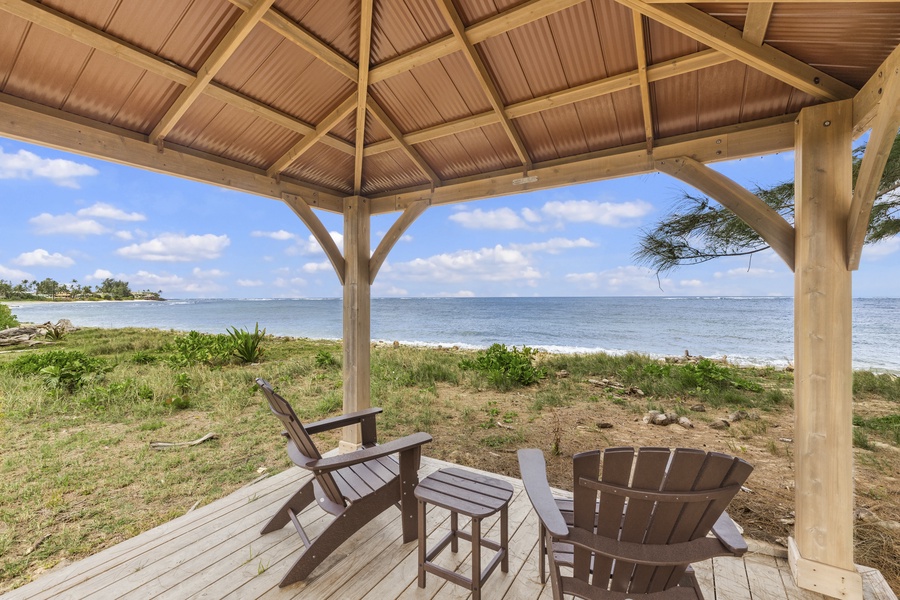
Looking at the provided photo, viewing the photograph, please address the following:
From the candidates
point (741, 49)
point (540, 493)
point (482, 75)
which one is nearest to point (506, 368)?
point (482, 75)

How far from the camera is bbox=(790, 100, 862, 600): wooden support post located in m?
1.92

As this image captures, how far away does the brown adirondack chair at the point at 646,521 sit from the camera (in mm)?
1264

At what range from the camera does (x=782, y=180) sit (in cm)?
383

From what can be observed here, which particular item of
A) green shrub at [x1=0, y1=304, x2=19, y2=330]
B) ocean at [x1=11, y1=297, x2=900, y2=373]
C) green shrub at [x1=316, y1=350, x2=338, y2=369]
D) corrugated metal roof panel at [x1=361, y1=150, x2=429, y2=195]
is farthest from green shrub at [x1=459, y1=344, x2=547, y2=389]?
green shrub at [x1=0, y1=304, x2=19, y2=330]

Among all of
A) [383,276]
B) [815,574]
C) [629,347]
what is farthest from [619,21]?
[383,276]

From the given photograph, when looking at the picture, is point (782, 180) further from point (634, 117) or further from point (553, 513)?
point (553, 513)

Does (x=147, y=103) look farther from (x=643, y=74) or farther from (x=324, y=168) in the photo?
(x=643, y=74)

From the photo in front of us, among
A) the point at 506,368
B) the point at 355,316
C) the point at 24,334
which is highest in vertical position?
the point at 355,316

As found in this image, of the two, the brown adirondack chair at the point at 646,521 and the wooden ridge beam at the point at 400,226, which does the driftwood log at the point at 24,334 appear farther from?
the brown adirondack chair at the point at 646,521

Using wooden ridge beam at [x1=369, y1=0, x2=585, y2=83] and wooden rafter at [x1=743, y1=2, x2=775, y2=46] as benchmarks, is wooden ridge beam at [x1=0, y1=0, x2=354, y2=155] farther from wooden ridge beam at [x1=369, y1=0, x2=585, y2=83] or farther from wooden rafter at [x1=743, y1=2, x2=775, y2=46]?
wooden rafter at [x1=743, y1=2, x2=775, y2=46]

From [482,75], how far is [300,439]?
2.32 metres

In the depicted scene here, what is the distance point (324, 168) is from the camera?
11.3 ft

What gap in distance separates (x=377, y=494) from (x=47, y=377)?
20.5 ft

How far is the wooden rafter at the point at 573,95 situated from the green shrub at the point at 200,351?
20.6 feet
